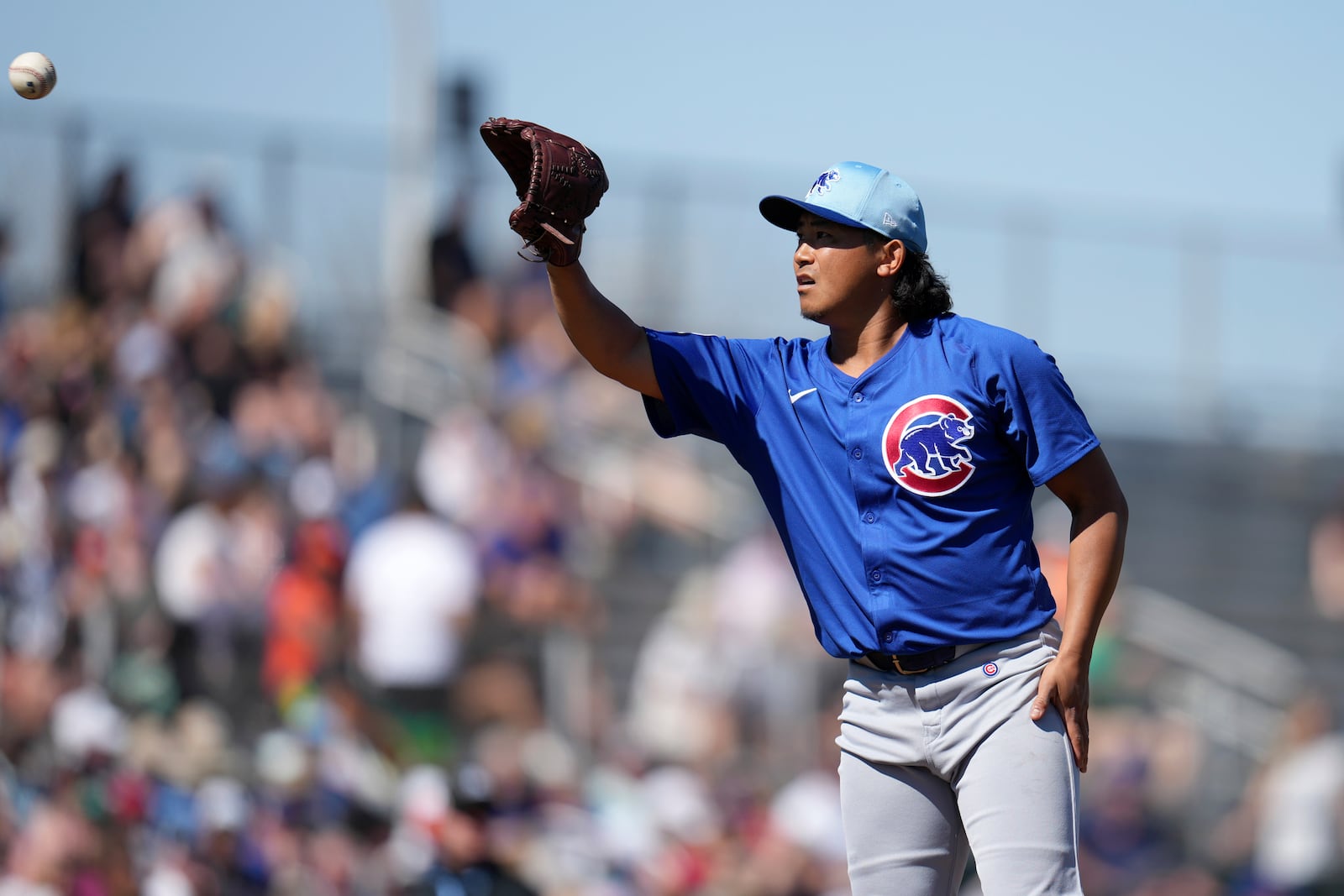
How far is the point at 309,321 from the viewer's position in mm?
11461

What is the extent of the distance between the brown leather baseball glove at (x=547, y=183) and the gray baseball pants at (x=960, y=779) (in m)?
1.16

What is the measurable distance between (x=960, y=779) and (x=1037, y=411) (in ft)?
2.61

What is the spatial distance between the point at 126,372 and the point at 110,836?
2772 mm

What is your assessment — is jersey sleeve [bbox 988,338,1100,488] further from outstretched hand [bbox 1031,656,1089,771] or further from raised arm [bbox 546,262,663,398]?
raised arm [bbox 546,262,663,398]

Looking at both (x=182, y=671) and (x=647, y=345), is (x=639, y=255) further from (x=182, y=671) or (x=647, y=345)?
(x=647, y=345)

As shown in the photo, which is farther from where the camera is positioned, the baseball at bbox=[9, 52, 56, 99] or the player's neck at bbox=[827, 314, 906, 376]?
the baseball at bbox=[9, 52, 56, 99]

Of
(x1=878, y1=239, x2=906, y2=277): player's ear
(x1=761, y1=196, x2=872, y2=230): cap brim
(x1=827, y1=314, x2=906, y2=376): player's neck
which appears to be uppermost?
(x1=761, y1=196, x2=872, y2=230): cap brim

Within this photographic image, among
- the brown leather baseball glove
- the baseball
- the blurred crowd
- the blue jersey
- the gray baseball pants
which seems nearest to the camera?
the gray baseball pants

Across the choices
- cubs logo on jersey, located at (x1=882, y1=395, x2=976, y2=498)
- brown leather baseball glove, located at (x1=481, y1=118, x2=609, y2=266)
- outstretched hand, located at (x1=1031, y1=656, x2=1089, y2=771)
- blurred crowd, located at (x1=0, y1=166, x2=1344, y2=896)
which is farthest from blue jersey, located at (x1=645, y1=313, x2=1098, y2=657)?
blurred crowd, located at (x1=0, y1=166, x2=1344, y2=896)

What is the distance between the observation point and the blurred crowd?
8250 mm

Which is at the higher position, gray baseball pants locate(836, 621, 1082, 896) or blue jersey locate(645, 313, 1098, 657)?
blue jersey locate(645, 313, 1098, 657)

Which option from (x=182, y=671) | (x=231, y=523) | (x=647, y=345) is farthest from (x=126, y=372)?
(x=647, y=345)

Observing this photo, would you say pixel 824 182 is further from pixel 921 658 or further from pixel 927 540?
pixel 921 658

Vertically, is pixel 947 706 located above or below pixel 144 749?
above
